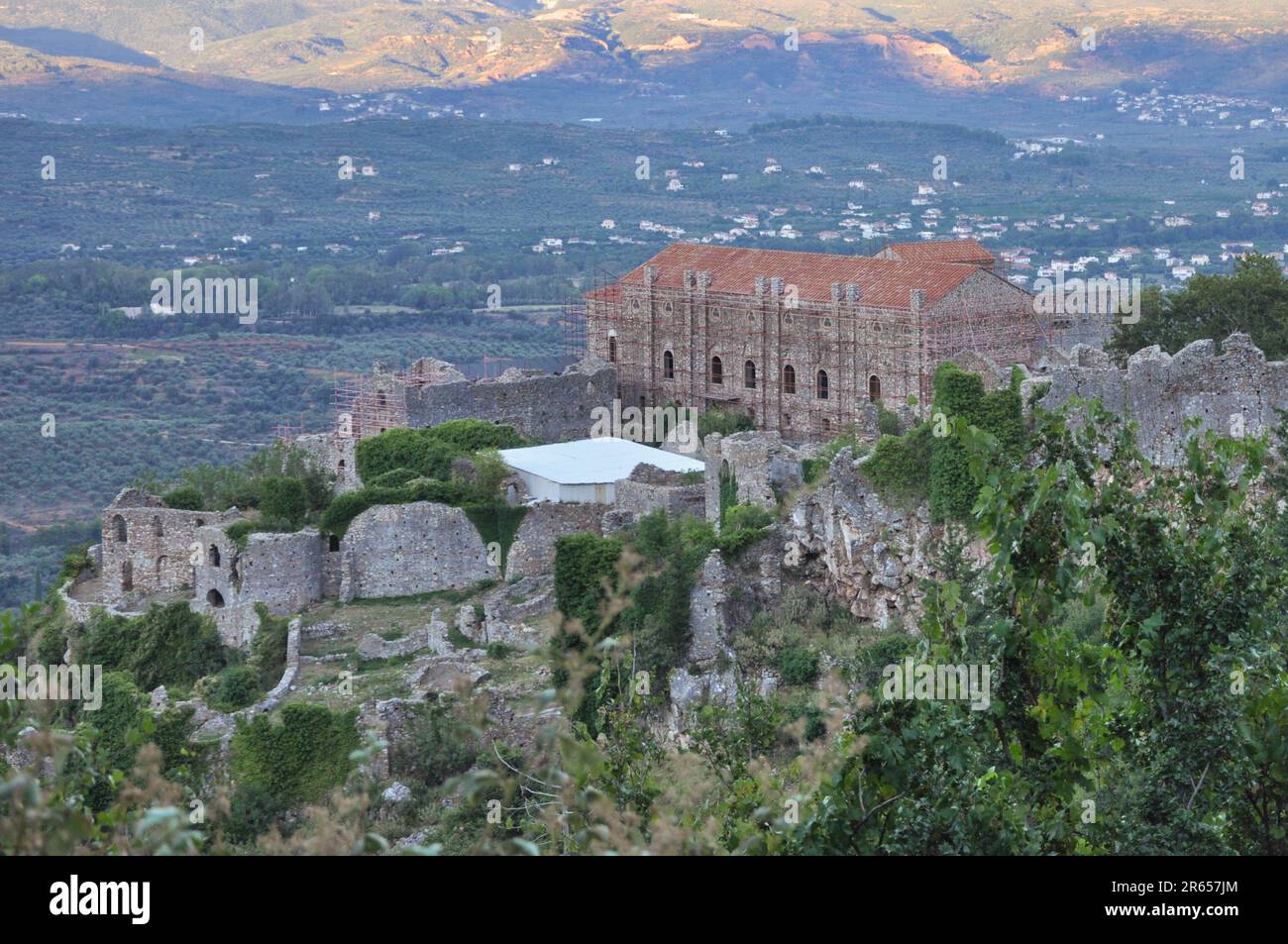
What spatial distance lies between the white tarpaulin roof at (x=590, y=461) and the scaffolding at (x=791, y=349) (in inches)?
148

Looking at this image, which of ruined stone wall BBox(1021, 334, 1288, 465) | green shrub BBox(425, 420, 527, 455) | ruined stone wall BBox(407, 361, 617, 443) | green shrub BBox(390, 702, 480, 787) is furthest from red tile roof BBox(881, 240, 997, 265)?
green shrub BBox(390, 702, 480, 787)

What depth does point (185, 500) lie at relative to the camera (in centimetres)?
3797

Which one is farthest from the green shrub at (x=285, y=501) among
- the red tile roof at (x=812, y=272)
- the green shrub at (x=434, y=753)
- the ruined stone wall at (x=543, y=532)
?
the red tile roof at (x=812, y=272)

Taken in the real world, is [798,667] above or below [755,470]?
below

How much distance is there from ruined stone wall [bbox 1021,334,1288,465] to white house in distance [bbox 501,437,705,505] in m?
8.67

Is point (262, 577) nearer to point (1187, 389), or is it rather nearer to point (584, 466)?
point (584, 466)

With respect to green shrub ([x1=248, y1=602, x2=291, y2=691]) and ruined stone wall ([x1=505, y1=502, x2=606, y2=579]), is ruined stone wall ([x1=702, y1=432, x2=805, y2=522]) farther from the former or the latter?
green shrub ([x1=248, y1=602, x2=291, y2=691])

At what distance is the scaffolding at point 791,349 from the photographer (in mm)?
41531

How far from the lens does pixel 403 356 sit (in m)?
89.4

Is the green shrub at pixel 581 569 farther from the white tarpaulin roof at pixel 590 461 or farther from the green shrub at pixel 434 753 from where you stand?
the white tarpaulin roof at pixel 590 461

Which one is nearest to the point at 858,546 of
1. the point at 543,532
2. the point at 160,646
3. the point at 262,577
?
the point at 543,532

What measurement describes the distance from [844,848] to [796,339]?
32.3 meters

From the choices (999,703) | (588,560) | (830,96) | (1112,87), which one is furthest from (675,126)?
(999,703)

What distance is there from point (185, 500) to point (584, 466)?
715 cm
